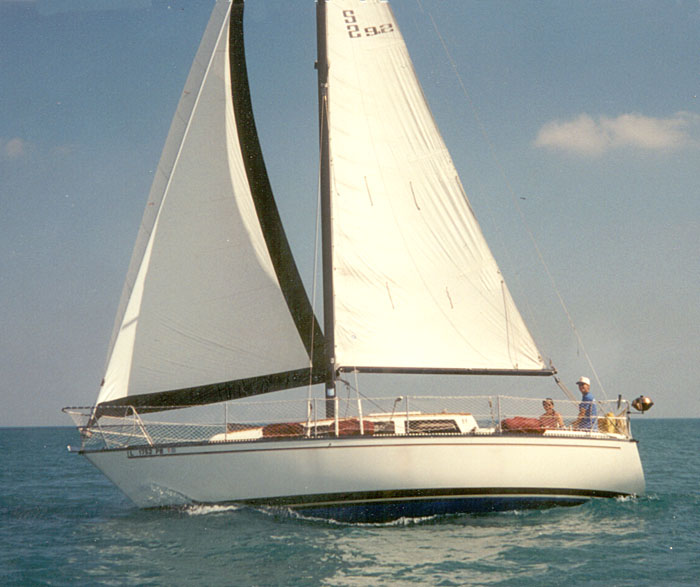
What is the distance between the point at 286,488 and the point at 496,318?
17.1 ft

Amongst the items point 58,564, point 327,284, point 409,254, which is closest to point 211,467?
point 58,564

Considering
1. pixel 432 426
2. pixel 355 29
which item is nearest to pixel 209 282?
pixel 432 426

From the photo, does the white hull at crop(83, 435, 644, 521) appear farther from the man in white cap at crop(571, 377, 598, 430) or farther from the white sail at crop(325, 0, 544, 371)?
the white sail at crop(325, 0, 544, 371)

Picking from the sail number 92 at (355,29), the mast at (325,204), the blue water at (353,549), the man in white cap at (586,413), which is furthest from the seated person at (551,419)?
the sail number 92 at (355,29)

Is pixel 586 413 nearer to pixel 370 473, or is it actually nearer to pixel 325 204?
pixel 370 473

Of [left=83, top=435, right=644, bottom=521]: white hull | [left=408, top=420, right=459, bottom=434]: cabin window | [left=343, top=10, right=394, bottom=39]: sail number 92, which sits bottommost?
[left=83, top=435, right=644, bottom=521]: white hull

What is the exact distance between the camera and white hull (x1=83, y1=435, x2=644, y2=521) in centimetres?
1238

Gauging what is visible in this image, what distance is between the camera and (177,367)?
13750 millimetres

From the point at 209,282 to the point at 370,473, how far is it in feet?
14.9

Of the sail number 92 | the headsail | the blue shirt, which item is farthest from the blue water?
the sail number 92

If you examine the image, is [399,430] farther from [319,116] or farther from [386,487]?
[319,116]

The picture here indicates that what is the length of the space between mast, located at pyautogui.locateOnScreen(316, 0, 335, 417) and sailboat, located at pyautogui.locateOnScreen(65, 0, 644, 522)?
1.5 inches

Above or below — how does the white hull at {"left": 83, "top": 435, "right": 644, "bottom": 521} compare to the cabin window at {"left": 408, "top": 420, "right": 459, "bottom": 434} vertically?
below

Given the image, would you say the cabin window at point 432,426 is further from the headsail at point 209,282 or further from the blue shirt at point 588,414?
the blue shirt at point 588,414
